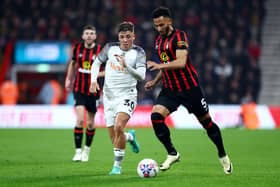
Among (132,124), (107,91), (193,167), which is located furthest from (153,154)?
(132,124)

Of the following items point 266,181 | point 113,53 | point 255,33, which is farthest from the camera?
point 255,33

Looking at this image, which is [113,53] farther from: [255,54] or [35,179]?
[255,54]

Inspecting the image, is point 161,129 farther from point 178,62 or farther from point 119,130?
point 178,62

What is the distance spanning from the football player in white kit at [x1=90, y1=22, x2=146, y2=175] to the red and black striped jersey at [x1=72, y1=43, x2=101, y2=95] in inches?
91.1

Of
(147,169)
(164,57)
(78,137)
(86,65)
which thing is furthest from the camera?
(86,65)

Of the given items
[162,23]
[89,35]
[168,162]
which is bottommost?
→ [168,162]

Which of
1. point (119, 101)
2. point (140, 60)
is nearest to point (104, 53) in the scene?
point (140, 60)

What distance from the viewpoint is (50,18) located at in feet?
96.3

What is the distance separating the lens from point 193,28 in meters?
29.4

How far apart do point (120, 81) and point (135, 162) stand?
2257 mm

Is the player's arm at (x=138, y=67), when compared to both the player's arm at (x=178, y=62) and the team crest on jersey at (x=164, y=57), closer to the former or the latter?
the team crest on jersey at (x=164, y=57)

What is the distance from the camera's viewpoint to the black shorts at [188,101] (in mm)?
10375

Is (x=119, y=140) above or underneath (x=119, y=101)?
underneath

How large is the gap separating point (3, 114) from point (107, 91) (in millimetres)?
13715
